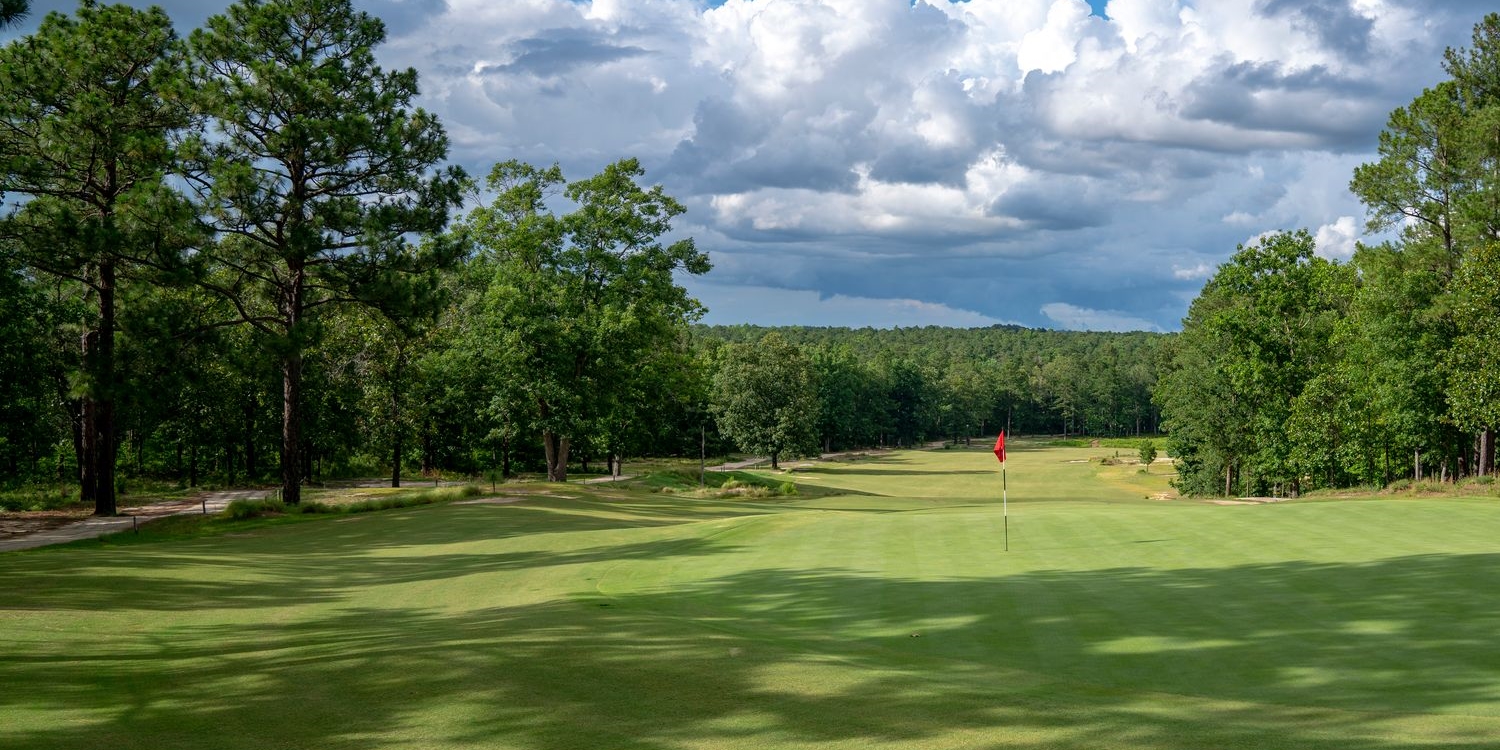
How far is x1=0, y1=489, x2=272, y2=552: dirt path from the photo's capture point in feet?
76.9

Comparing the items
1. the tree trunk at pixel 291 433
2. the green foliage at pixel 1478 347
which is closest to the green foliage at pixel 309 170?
the tree trunk at pixel 291 433

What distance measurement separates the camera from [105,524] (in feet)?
88.3

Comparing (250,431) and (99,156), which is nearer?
(99,156)

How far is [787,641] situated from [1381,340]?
42.8m

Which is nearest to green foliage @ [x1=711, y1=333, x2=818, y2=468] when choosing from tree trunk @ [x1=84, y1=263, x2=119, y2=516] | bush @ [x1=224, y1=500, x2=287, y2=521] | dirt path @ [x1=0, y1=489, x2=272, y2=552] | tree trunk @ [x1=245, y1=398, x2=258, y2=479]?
tree trunk @ [x1=245, y1=398, x2=258, y2=479]

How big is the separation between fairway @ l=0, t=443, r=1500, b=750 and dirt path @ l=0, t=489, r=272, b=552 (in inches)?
156

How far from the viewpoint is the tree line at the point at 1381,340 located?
3912 centimetres

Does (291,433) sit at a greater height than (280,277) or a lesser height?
lesser

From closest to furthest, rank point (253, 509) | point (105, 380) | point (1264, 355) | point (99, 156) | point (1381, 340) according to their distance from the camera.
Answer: point (105, 380) → point (99, 156) → point (253, 509) → point (1381, 340) → point (1264, 355)

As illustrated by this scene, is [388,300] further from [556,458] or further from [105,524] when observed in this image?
[556,458]

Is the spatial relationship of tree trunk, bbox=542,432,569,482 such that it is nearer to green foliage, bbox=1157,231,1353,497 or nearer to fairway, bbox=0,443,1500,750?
fairway, bbox=0,443,1500,750

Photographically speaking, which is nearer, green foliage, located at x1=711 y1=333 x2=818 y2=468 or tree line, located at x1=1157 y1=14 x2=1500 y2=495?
tree line, located at x1=1157 y1=14 x2=1500 y2=495

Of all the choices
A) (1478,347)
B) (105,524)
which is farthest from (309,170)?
(1478,347)

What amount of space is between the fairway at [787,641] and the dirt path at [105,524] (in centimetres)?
397
